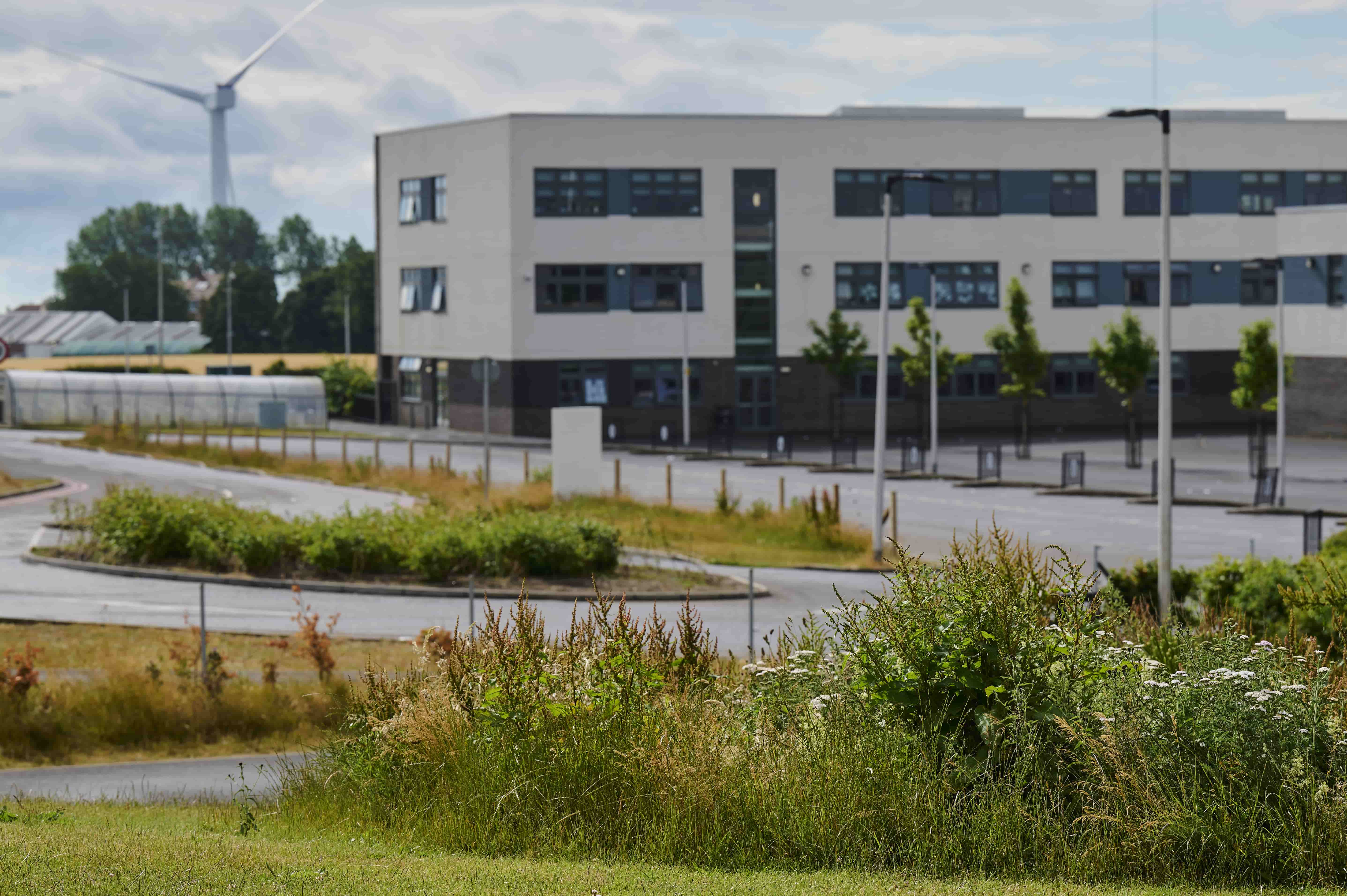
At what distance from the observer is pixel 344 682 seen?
15688 mm

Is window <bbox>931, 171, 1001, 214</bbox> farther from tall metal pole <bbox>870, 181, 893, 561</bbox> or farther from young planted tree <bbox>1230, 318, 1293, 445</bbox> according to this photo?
tall metal pole <bbox>870, 181, 893, 561</bbox>

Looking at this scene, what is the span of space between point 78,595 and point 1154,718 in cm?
1860

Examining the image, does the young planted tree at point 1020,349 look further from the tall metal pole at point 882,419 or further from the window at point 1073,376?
the tall metal pole at point 882,419

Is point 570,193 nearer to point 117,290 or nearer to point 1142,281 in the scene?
point 1142,281

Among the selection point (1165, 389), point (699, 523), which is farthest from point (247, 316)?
point (1165, 389)

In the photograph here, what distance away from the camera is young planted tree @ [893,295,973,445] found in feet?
190

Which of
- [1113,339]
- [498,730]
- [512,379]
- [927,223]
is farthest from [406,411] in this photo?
[498,730]

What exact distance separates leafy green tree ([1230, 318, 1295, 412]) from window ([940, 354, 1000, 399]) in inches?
602

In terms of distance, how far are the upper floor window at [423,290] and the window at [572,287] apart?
20.2 feet

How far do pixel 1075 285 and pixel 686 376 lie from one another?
1841cm

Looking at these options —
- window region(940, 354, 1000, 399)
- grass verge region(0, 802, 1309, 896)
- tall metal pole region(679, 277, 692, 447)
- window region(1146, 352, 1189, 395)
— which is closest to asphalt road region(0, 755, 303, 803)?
grass verge region(0, 802, 1309, 896)

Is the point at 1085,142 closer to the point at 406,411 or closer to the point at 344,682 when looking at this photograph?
the point at 406,411

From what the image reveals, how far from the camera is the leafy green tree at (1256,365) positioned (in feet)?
166

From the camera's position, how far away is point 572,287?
62562 millimetres
